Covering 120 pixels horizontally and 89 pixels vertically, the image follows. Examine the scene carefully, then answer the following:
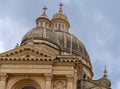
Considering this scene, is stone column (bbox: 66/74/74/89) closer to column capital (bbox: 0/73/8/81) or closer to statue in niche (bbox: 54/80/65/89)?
statue in niche (bbox: 54/80/65/89)

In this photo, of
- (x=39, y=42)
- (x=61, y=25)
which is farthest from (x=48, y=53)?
(x=61, y=25)

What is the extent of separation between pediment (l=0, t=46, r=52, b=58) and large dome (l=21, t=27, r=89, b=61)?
29.3ft

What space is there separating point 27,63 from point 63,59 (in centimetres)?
372

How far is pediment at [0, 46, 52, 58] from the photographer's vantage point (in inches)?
1789

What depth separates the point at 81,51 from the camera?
2618 inches

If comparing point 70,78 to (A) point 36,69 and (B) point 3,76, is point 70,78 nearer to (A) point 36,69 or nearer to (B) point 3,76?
(A) point 36,69

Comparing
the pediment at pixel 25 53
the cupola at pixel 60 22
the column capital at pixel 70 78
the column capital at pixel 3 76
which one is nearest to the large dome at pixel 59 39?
the cupola at pixel 60 22

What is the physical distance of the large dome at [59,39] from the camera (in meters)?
55.8

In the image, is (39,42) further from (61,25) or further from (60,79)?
(61,25)

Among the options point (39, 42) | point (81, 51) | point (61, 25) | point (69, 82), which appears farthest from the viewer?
point (61, 25)

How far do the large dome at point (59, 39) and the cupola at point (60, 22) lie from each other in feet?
8.63

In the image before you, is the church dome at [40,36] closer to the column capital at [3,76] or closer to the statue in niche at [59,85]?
the column capital at [3,76]

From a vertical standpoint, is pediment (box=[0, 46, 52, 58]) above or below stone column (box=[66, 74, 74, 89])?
above

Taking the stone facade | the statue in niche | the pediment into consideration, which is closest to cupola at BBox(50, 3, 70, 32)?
the pediment
